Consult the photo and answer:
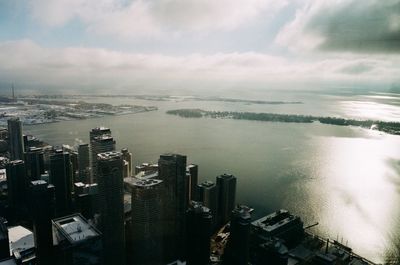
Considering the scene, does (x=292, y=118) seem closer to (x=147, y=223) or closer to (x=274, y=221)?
(x=274, y=221)

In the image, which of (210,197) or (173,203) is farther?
(210,197)

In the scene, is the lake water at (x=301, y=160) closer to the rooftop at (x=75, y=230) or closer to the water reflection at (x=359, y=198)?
the water reflection at (x=359, y=198)

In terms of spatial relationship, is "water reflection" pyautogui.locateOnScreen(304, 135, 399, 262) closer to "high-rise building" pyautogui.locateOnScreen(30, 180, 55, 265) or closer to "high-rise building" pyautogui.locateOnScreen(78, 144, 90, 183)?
"high-rise building" pyautogui.locateOnScreen(30, 180, 55, 265)

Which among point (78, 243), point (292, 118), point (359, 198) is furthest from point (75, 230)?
point (292, 118)

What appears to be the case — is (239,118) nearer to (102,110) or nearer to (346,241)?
(102,110)

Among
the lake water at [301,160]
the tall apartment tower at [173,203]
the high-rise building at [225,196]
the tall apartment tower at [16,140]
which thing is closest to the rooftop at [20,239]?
the tall apartment tower at [173,203]

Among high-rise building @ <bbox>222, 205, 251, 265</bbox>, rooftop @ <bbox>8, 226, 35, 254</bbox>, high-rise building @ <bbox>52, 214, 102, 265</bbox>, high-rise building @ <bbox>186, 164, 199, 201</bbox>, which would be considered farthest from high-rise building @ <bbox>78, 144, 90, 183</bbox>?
high-rise building @ <bbox>222, 205, 251, 265</bbox>
